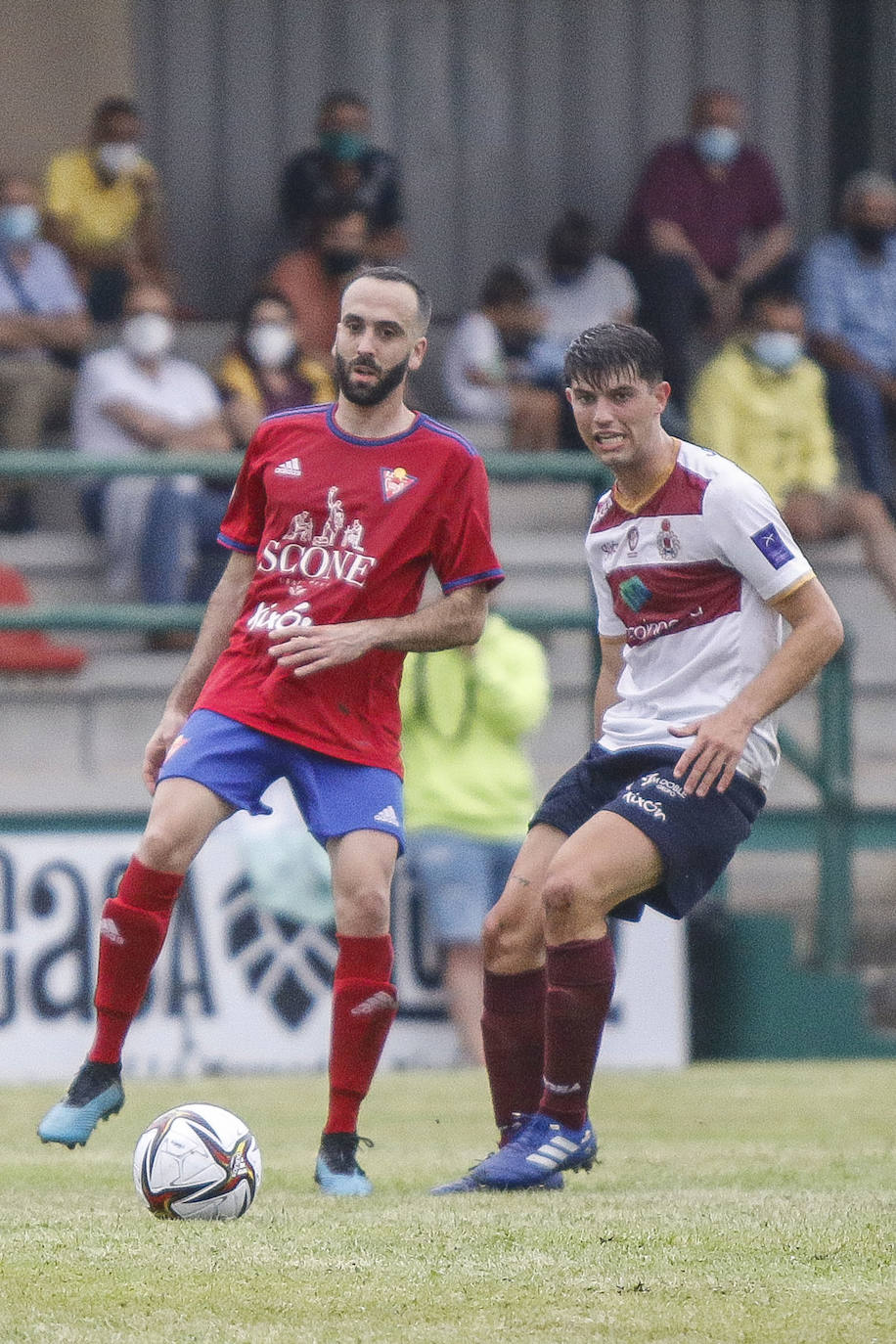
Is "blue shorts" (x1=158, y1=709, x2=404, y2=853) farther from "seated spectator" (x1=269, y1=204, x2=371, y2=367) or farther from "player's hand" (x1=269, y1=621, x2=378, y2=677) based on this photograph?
"seated spectator" (x1=269, y1=204, x2=371, y2=367)

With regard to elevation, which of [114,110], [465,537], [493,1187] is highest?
[114,110]

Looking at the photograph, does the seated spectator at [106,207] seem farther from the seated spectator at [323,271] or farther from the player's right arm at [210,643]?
the player's right arm at [210,643]

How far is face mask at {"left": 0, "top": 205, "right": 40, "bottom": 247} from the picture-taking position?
10.5 m

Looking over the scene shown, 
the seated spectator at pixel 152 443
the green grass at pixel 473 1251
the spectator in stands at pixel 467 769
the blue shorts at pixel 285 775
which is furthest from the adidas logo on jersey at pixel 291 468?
the seated spectator at pixel 152 443

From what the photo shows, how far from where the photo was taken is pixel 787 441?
10.9 metres

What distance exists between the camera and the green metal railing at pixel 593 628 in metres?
9.05

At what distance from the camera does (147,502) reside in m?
9.77

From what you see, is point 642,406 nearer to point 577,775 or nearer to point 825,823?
point 577,775

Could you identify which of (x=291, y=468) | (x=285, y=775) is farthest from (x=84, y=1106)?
(x=291, y=468)

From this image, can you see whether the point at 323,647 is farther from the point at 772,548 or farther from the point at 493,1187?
the point at 493,1187

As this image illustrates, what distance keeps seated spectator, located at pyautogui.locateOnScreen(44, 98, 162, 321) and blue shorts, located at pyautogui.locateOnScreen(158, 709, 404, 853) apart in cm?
647

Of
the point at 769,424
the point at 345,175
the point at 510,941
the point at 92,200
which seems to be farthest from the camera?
the point at 345,175

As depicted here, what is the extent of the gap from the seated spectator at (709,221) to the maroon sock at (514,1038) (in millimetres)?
6764

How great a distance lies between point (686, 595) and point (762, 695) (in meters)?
0.34
